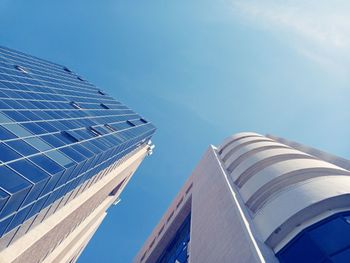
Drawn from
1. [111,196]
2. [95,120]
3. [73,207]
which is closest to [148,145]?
[111,196]

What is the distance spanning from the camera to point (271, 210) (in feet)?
67.4

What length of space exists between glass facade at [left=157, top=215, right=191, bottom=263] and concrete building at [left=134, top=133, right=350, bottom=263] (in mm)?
2102

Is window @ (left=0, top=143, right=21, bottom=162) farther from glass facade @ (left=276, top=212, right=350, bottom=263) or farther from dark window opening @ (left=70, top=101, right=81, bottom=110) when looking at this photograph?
dark window opening @ (left=70, top=101, right=81, bottom=110)

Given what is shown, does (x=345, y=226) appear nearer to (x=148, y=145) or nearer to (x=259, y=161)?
(x=259, y=161)

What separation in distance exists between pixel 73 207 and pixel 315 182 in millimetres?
16296

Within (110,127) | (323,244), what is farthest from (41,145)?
(110,127)

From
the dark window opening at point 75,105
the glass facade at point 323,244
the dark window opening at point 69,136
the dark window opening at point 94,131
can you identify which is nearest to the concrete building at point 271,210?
the glass facade at point 323,244

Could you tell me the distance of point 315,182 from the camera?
20.3 meters

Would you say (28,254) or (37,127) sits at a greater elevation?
(37,127)

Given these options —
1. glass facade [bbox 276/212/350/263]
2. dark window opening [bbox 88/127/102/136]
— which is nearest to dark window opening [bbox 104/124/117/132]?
dark window opening [bbox 88/127/102/136]

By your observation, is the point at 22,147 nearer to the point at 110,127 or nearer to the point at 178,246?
the point at 110,127

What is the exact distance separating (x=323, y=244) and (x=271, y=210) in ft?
13.7

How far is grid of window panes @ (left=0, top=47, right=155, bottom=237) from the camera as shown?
1590cm

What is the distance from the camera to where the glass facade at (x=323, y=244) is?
629 inches
